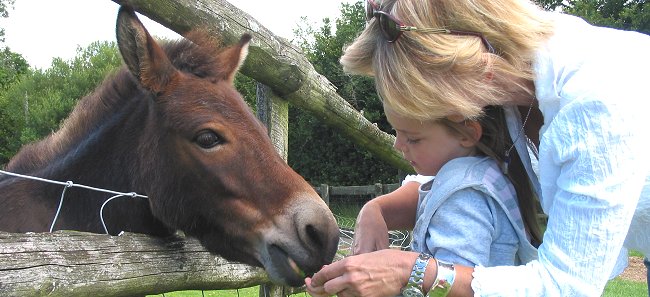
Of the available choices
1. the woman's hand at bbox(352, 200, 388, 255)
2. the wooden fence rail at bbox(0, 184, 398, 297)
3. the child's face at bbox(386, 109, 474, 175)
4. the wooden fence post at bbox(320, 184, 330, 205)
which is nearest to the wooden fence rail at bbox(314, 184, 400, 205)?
the wooden fence post at bbox(320, 184, 330, 205)

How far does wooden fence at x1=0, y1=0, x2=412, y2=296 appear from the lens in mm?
1705

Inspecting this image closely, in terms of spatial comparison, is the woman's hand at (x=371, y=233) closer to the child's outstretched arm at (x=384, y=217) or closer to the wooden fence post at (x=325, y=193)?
the child's outstretched arm at (x=384, y=217)

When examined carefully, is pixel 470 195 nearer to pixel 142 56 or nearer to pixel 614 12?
pixel 142 56

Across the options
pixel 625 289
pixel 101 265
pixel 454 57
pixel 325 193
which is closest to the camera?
pixel 454 57

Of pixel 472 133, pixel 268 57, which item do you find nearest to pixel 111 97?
pixel 268 57

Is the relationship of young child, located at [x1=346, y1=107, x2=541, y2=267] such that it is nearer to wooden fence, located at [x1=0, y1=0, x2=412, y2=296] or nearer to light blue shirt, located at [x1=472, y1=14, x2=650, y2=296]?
light blue shirt, located at [x1=472, y1=14, x2=650, y2=296]

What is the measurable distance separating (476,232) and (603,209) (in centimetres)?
39

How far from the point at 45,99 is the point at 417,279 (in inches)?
458

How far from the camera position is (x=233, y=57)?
8.75 feet

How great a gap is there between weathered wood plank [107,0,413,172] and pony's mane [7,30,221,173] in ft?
0.29

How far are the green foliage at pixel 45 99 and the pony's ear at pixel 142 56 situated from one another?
14.6 ft

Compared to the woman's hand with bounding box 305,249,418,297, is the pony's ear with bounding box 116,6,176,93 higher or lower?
higher

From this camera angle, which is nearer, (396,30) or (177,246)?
(396,30)

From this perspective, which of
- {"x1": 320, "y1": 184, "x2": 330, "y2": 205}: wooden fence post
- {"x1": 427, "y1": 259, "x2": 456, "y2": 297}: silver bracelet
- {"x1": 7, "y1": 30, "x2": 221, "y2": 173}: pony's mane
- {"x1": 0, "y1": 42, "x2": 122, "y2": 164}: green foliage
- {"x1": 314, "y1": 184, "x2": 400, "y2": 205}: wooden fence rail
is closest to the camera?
{"x1": 427, "y1": 259, "x2": 456, "y2": 297}: silver bracelet
